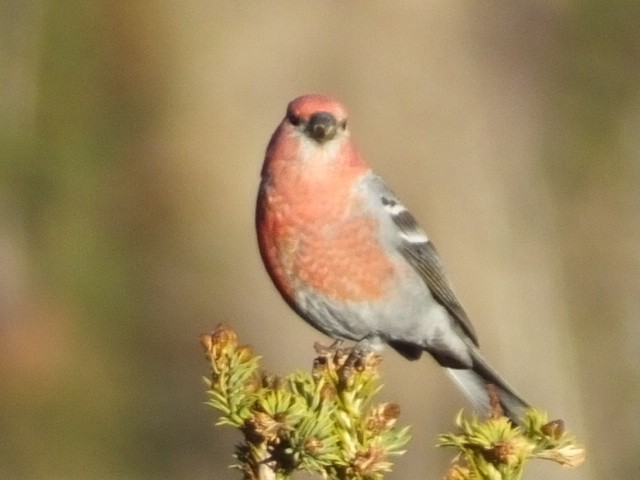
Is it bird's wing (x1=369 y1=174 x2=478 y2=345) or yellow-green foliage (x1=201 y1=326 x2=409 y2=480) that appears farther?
bird's wing (x1=369 y1=174 x2=478 y2=345)

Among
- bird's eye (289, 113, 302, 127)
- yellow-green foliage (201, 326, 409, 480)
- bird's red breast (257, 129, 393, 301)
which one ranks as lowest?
yellow-green foliage (201, 326, 409, 480)

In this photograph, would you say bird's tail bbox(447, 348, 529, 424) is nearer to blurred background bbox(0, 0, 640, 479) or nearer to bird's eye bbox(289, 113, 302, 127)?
bird's eye bbox(289, 113, 302, 127)

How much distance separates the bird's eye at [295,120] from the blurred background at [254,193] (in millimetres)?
2501

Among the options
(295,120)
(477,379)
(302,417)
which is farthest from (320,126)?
(302,417)

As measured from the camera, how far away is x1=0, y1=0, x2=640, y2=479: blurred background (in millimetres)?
6406

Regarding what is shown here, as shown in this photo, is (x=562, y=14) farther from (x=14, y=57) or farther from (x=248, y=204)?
(x=14, y=57)

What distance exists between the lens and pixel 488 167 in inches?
277

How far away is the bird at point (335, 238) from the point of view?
157 inches

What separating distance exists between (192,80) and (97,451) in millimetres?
2348

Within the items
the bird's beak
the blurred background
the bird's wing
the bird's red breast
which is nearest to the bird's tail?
the bird's wing

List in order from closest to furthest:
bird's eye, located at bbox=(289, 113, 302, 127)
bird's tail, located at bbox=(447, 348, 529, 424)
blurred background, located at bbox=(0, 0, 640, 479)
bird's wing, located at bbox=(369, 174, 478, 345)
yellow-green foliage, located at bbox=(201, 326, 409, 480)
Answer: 1. yellow-green foliage, located at bbox=(201, 326, 409, 480)
2. bird's eye, located at bbox=(289, 113, 302, 127)
3. bird's wing, located at bbox=(369, 174, 478, 345)
4. bird's tail, located at bbox=(447, 348, 529, 424)
5. blurred background, located at bbox=(0, 0, 640, 479)

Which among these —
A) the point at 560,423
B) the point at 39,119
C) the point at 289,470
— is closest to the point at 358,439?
the point at 289,470

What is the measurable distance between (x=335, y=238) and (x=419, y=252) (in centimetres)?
60

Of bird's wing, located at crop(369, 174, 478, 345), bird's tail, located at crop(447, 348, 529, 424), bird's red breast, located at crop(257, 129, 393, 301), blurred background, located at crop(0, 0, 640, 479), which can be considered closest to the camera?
bird's red breast, located at crop(257, 129, 393, 301)
